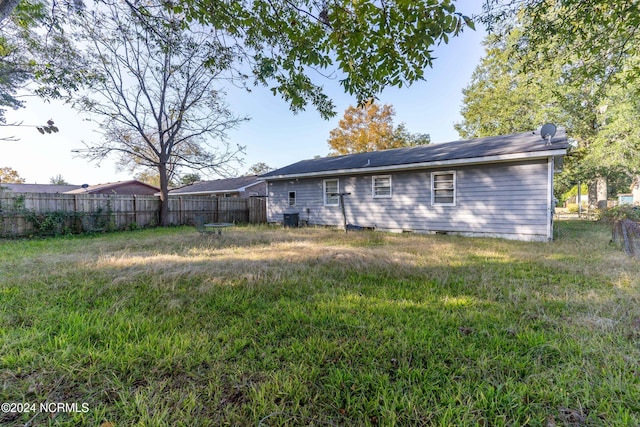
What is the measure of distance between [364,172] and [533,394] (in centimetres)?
921

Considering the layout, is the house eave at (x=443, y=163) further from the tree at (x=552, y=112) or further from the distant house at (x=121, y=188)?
the distant house at (x=121, y=188)

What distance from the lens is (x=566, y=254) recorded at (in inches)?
214

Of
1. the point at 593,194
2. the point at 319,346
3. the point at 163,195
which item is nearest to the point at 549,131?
the point at 319,346

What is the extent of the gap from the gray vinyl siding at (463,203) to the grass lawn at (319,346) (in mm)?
3832

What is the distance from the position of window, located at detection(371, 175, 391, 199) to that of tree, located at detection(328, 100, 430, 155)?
44.1 ft

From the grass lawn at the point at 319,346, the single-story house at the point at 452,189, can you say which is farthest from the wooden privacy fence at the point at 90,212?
the grass lawn at the point at 319,346

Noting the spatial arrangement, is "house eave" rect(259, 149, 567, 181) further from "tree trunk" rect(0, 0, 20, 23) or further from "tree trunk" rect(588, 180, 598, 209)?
"tree trunk" rect(588, 180, 598, 209)

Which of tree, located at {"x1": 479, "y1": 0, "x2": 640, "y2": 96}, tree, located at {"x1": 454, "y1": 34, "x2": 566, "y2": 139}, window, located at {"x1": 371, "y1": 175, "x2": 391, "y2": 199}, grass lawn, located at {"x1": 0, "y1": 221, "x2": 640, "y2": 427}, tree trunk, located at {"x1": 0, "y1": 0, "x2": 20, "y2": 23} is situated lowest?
grass lawn, located at {"x1": 0, "y1": 221, "x2": 640, "y2": 427}

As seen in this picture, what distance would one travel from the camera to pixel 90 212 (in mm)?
9945

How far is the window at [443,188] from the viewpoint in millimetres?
8812

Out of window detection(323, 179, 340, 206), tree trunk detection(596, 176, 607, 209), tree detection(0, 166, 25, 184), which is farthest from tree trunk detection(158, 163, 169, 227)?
tree detection(0, 166, 25, 184)

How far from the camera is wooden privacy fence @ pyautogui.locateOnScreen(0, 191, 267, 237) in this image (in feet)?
27.2

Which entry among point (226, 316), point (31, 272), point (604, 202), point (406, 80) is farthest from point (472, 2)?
point (604, 202)

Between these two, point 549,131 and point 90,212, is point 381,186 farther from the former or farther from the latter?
point 90,212
